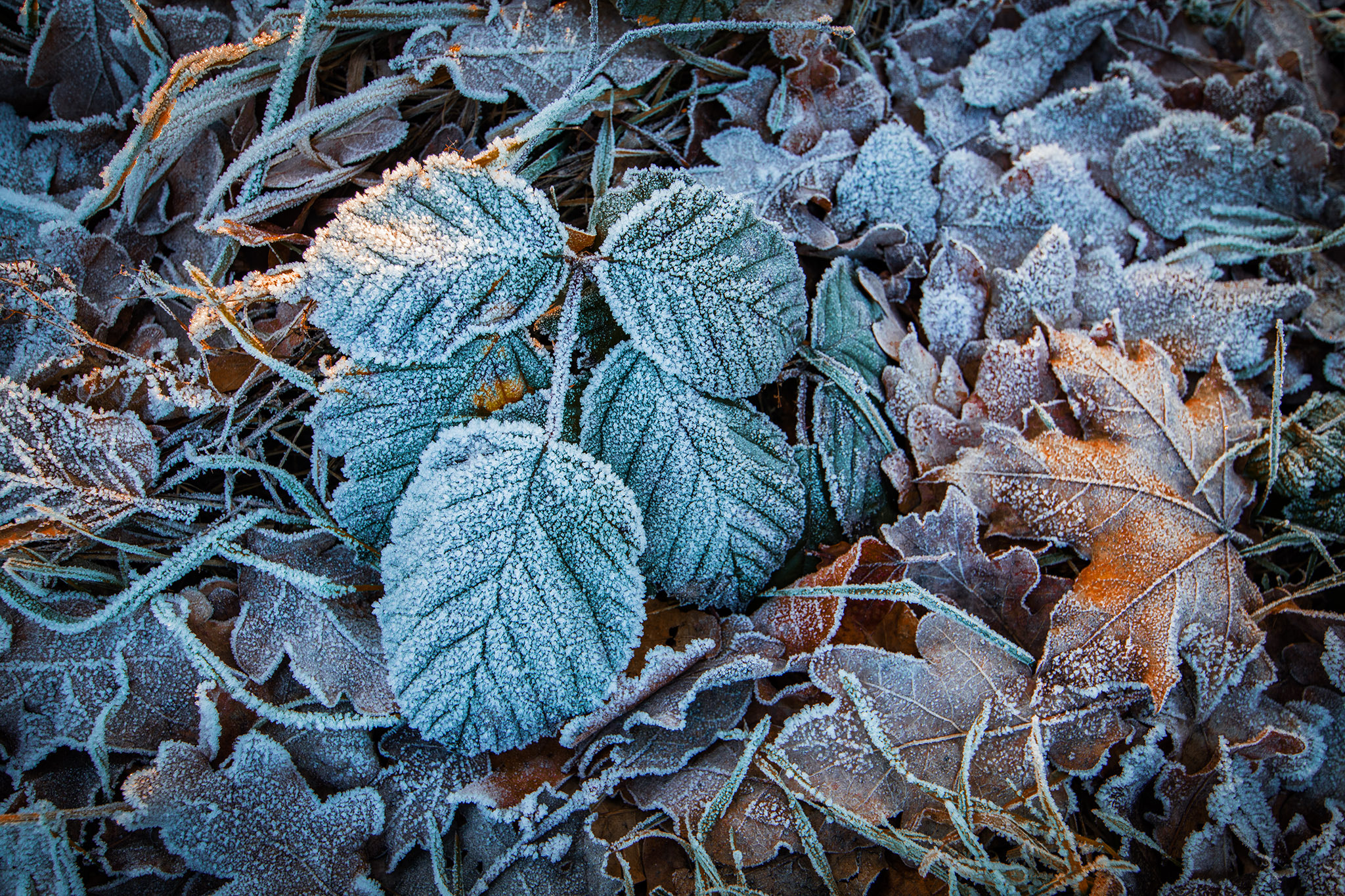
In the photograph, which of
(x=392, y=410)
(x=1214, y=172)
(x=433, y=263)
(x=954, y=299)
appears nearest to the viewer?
(x=433, y=263)

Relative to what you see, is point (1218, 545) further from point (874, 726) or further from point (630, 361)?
point (630, 361)

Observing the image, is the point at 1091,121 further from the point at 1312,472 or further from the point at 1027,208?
the point at 1312,472

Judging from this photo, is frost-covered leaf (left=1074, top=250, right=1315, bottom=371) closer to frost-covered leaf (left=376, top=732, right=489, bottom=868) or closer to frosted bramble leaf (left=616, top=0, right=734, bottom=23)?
frosted bramble leaf (left=616, top=0, right=734, bottom=23)

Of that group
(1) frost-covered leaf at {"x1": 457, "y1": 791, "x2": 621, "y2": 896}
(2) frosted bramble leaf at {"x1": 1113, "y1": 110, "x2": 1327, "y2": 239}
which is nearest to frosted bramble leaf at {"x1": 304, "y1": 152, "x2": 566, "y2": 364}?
(1) frost-covered leaf at {"x1": 457, "y1": 791, "x2": 621, "y2": 896}

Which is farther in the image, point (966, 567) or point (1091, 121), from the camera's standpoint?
point (1091, 121)

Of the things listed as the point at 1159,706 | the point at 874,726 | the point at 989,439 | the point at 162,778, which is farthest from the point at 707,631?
the point at 162,778

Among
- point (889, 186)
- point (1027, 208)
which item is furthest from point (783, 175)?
point (1027, 208)
